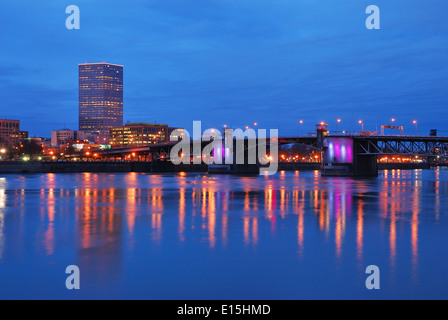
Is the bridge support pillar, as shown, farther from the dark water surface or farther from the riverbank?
the dark water surface

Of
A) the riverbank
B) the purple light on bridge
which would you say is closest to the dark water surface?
the purple light on bridge

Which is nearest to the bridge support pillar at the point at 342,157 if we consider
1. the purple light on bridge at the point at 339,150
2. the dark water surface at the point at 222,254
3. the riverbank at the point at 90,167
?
the purple light on bridge at the point at 339,150

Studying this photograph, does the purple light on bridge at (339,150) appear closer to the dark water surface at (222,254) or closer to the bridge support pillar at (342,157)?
the bridge support pillar at (342,157)

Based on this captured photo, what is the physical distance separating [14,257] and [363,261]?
11407 millimetres

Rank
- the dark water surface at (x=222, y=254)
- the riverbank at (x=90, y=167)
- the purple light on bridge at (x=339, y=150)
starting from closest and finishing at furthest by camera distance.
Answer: the dark water surface at (x=222, y=254)
the purple light on bridge at (x=339, y=150)
the riverbank at (x=90, y=167)

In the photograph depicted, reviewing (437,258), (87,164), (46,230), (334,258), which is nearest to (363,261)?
(334,258)

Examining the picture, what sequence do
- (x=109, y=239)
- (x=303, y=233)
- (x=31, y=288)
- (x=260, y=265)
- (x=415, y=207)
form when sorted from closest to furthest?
(x=31, y=288)
(x=260, y=265)
(x=109, y=239)
(x=303, y=233)
(x=415, y=207)

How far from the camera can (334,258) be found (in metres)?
15.1

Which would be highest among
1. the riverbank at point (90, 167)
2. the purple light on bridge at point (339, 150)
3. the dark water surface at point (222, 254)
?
the purple light on bridge at point (339, 150)

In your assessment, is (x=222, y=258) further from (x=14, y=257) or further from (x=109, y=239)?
(x=14, y=257)

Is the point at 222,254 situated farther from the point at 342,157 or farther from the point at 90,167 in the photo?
the point at 90,167

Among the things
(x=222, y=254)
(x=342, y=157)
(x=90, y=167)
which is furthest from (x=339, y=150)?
(x=222, y=254)
